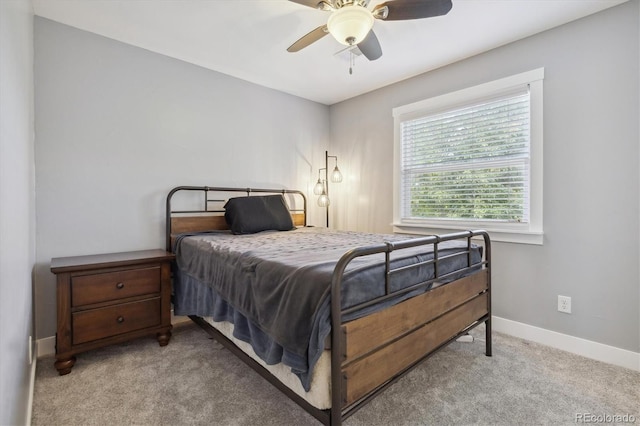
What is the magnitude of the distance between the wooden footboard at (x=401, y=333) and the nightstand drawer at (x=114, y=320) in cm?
173

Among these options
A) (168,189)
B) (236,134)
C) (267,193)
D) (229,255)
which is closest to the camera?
(229,255)

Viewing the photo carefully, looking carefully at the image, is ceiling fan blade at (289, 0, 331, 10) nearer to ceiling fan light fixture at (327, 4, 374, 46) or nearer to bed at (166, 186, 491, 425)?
ceiling fan light fixture at (327, 4, 374, 46)

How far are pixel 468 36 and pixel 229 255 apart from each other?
8.05ft

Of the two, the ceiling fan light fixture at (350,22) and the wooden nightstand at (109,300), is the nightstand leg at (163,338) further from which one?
the ceiling fan light fixture at (350,22)

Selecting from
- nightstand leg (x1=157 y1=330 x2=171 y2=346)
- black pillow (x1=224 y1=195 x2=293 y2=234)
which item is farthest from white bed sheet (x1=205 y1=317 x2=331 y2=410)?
black pillow (x1=224 y1=195 x2=293 y2=234)

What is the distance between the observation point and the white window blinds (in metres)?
2.54

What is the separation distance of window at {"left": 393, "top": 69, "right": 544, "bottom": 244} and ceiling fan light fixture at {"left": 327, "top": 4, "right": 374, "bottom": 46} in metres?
1.63

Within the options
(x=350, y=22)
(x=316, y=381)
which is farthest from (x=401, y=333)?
(x=350, y=22)

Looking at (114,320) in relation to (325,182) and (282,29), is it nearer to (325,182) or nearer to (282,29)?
(282,29)

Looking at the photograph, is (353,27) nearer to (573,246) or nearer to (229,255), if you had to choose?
(229,255)

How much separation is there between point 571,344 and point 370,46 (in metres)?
2.55

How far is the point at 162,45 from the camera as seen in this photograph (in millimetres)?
2611

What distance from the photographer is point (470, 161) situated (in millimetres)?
2830

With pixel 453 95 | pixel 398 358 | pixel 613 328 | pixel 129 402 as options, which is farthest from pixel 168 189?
pixel 613 328
